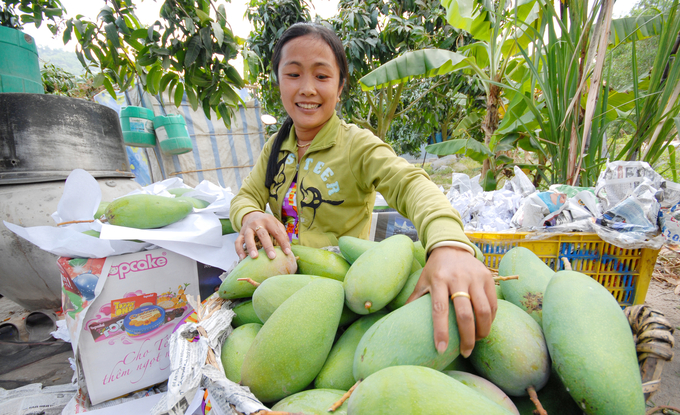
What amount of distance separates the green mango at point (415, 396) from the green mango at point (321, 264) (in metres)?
0.49

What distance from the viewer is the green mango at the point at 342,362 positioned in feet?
2.11

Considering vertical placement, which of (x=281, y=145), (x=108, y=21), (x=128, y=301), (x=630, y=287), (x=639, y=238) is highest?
A: (x=108, y=21)

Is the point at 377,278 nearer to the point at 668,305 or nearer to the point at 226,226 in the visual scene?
the point at 226,226

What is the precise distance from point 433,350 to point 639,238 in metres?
1.36

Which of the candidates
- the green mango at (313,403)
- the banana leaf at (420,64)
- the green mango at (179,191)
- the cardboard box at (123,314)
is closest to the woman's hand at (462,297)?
the green mango at (313,403)

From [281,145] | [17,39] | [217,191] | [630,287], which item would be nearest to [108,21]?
[17,39]

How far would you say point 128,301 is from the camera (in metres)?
1.17

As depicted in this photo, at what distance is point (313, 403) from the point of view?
1.81 ft

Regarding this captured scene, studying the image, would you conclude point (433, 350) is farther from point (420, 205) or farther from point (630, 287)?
point (630, 287)

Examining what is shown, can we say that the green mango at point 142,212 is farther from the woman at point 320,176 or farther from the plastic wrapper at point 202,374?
the plastic wrapper at point 202,374

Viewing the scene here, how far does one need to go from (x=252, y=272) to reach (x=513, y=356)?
2.37 ft

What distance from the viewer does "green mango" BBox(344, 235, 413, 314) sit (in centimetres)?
68

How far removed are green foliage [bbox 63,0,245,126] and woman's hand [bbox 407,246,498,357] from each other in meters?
1.87

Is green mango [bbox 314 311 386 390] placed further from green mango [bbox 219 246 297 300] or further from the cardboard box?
the cardboard box
